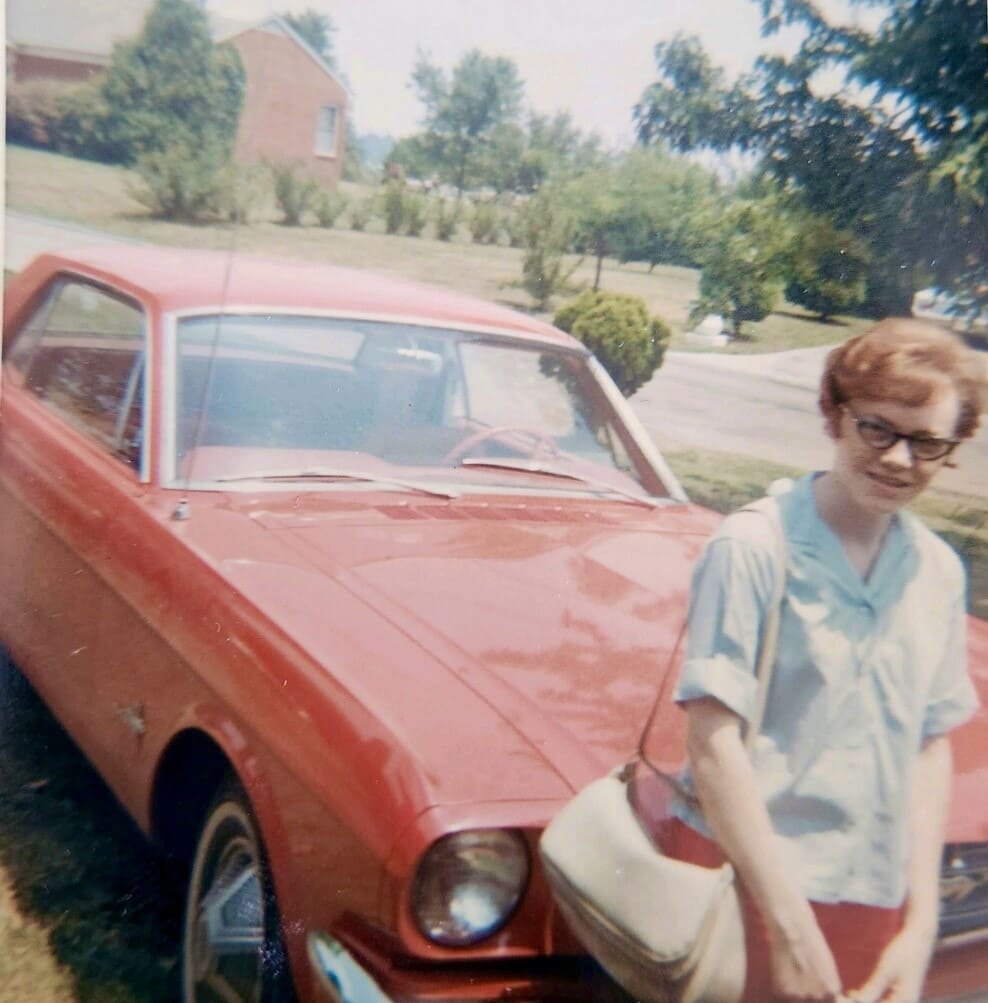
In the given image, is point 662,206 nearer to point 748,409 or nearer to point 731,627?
point 748,409

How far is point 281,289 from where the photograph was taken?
2.63 metres

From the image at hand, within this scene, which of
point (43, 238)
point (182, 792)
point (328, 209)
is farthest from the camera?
point (43, 238)

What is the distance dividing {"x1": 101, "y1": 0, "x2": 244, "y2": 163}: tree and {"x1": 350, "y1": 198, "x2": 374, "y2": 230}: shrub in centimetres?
32

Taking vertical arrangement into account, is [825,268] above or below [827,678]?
above

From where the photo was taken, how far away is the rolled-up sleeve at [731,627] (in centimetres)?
129

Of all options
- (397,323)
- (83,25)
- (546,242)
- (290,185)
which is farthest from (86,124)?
(546,242)

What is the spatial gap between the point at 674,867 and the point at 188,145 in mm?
2023

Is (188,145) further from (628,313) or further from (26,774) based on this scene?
(26,774)

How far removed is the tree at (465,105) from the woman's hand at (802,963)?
5.99ft

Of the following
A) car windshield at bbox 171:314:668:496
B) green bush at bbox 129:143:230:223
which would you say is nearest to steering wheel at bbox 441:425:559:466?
car windshield at bbox 171:314:668:496

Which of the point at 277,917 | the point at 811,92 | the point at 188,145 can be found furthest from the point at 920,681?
the point at 188,145

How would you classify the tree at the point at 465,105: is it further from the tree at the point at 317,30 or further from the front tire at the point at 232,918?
the front tire at the point at 232,918

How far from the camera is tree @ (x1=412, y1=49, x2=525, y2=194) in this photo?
244 cm

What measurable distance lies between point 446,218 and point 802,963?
6.18ft
